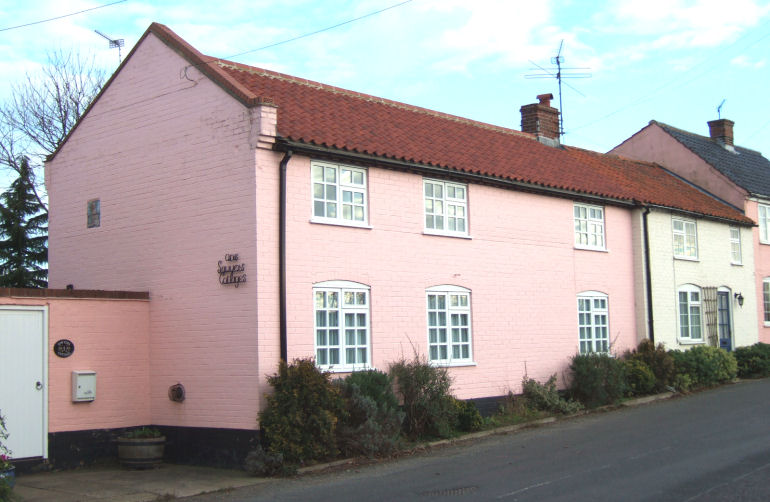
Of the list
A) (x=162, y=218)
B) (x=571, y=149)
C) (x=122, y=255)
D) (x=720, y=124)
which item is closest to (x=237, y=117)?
(x=162, y=218)

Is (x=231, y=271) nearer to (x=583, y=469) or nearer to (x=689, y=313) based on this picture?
(x=583, y=469)

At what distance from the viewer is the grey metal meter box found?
46.6 feet

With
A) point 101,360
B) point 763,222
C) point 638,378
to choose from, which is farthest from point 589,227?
point 101,360

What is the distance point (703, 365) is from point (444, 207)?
9821 millimetres

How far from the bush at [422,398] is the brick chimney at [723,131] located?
2237 centimetres

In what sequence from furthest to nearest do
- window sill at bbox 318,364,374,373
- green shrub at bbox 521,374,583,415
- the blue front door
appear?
1. the blue front door
2. green shrub at bbox 521,374,583,415
3. window sill at bbox 318,364,374,373

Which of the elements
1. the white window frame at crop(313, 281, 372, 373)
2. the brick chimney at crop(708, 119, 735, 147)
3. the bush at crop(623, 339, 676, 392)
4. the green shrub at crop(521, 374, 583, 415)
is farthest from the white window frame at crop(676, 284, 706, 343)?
the white window frame at crop(313, 281, 372, 373)

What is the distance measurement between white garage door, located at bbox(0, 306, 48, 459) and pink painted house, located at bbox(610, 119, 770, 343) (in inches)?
869

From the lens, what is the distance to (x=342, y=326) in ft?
49.7

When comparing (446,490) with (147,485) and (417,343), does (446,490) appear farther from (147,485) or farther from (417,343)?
(417,343)

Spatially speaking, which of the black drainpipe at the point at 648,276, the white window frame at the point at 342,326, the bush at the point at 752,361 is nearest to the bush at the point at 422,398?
the white window frame at the point at 342,326

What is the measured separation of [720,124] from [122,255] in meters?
25.5

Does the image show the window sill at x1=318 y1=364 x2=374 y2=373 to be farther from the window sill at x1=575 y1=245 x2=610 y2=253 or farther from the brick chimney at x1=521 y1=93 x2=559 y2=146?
the brick chimney at x1=521 y1=93 x2=559 y2=146

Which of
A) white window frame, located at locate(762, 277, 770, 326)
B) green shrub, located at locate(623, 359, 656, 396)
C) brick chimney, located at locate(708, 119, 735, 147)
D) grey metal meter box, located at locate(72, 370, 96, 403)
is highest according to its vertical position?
brick chimney, located at locate(708, 119, 735, 147)
